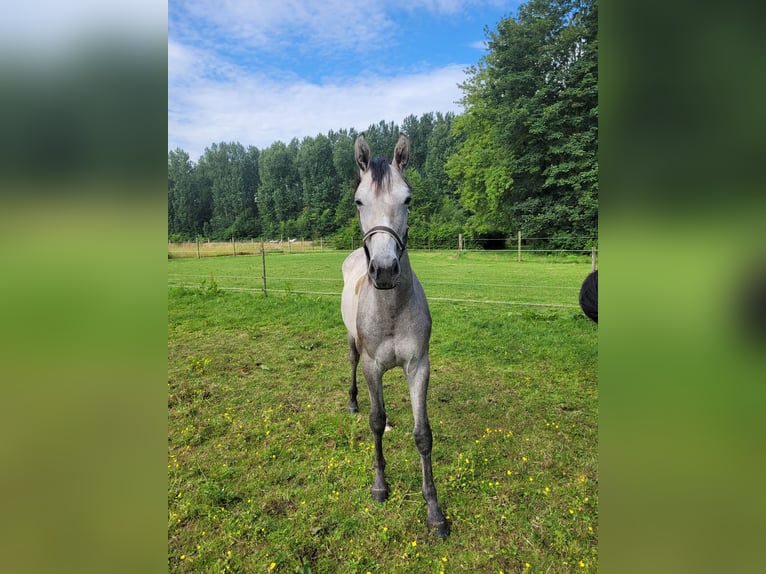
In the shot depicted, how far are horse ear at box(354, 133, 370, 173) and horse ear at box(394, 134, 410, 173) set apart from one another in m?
0.20

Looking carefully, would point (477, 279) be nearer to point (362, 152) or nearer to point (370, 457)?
point (370, 457)

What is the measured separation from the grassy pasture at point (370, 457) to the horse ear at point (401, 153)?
2394 mm

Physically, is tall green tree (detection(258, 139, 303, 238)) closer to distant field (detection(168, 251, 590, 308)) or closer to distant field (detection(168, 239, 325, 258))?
distant field (detection(168, 239, 325, 258))

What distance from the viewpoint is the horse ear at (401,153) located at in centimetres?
233

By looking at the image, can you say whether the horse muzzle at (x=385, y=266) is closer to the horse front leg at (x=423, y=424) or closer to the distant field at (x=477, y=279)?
the horse front leg at (x=423, y=424)

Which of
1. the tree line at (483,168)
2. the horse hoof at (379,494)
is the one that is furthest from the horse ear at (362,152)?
the tree line at (483,168)

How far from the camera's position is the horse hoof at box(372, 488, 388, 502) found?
2570 mm

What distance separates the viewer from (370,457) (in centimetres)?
306

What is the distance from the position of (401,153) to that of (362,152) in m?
0.27

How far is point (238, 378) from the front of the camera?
4789 millimetres

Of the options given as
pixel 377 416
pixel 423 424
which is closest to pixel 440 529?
pixel 423 424
